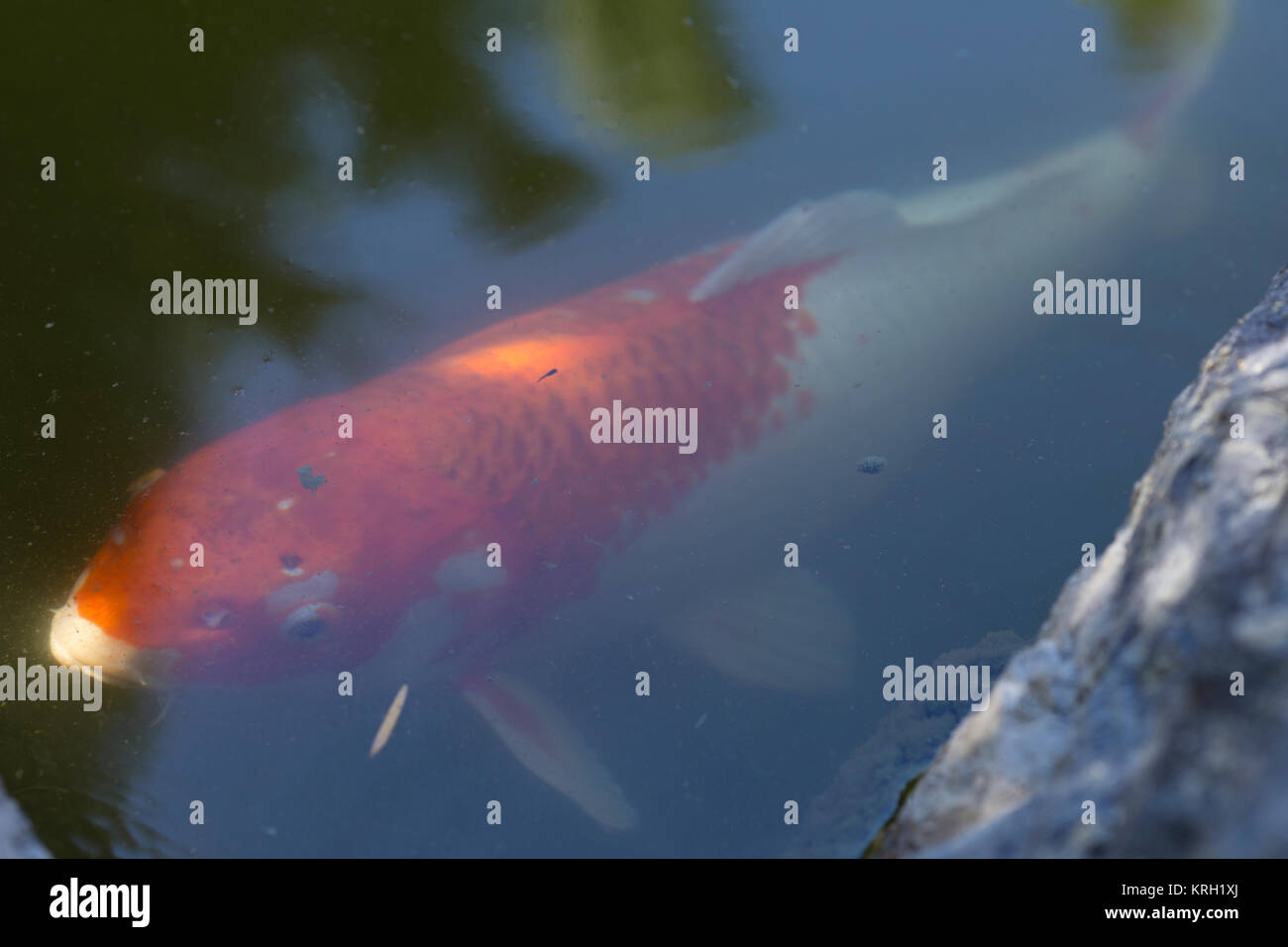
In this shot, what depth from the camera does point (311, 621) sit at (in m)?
2.43

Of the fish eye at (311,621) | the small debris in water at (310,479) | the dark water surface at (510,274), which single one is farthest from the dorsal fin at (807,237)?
the fish eye at (311,621)

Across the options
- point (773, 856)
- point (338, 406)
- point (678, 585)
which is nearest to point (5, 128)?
point (338, 406)

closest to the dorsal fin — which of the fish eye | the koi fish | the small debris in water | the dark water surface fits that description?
the koi fish

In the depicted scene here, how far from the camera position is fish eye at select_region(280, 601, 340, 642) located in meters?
2.42

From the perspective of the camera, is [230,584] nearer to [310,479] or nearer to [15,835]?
[310,479]

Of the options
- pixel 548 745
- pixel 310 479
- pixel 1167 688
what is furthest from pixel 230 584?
pixel 1167 688

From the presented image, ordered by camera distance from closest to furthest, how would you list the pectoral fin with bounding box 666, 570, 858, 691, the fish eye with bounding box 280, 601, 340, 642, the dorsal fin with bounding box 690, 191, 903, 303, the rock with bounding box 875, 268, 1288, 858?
the rock with bounding box 875, 268, 1288, 858 < the fish eye with bounding box 280, 601, 340, 642 < the pectoral fin with bounding box 666, 570, 858, 691 < the dorsal fin with bounding box 690, 191, 903, 303

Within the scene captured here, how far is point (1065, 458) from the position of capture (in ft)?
9.45

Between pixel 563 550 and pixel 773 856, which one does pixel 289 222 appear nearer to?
pixel 563 550

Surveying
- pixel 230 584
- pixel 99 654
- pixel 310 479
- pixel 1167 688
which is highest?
pixel 310 479

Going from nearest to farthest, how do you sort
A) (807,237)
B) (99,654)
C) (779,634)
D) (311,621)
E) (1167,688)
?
(1167,688) → (99,654) → (311,621) → (779,634) → (807,237)

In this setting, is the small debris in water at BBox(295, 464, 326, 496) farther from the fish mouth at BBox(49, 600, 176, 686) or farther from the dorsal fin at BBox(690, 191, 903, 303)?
the dorsal fin at BBox(690, 191, 903, 303)

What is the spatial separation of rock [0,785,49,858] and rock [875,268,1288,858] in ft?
5.55

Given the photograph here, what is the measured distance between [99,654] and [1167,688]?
7.75ft
